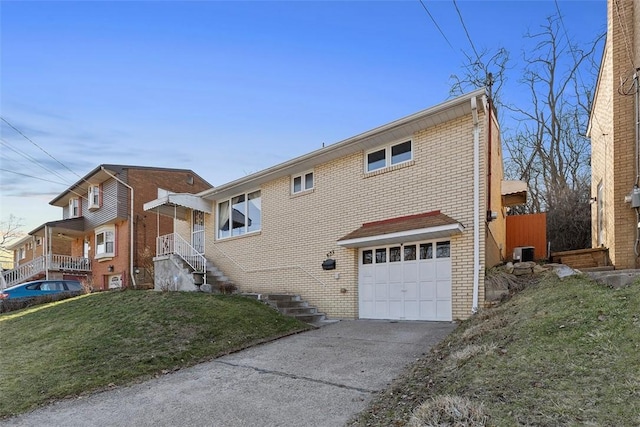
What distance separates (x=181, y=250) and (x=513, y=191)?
1282cm

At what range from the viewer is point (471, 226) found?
950cm

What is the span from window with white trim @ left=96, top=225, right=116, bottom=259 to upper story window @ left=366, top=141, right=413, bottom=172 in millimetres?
21195

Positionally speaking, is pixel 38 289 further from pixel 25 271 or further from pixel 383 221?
pixel 383 221

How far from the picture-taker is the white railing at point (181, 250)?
52.5 ft

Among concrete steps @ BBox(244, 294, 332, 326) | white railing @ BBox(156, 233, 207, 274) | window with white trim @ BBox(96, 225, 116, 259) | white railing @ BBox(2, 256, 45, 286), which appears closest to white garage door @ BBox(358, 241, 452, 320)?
concrete steps @ BBox(244, 294, 332, 326)

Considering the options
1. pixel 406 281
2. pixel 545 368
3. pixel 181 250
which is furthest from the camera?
pixel 181 250

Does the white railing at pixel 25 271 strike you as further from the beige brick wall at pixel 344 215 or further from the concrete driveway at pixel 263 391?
the concrete driveway at pixel 263 391

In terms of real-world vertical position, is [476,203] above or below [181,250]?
above

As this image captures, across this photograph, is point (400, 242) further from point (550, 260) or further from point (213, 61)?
point (213, 61)

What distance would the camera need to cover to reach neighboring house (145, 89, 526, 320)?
31.6 ft

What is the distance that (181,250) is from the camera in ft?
56.3

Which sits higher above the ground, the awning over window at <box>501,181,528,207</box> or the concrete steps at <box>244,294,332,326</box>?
the awning over window at <box>501,181,528,207</box>

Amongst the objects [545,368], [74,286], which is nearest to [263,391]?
[545,368]

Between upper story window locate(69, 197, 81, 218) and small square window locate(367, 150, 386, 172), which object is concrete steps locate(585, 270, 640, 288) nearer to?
small square window locate(367, 150, 386, 172)
